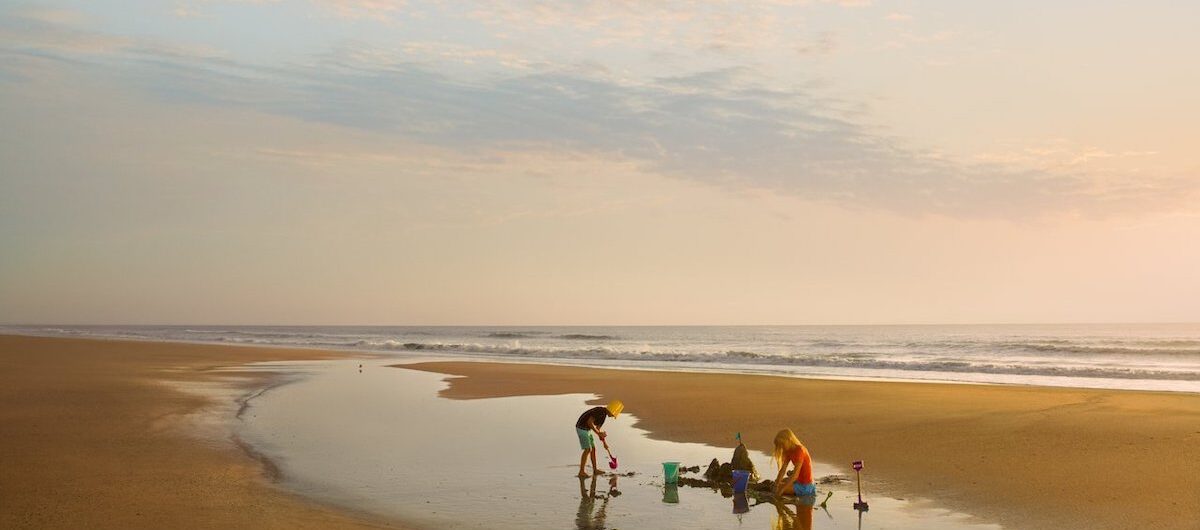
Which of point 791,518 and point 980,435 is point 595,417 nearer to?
point 791,518

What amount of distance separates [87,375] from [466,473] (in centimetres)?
2209

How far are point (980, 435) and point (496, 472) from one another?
8826 millimetres

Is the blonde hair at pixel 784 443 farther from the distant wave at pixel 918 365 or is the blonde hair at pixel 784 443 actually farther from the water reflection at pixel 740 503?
the distant wave at pixel 918 365

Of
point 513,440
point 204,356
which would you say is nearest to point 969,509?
point 513,440

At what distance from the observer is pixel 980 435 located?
48.9ft

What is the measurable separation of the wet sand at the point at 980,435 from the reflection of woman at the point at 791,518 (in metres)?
1.62

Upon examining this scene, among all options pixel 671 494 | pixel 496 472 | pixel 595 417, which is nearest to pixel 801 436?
pixel 595 417

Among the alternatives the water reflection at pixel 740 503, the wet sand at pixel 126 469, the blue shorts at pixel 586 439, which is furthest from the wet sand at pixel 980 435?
the wet sand at pixel 126 469

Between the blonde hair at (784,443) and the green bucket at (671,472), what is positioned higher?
the blonde hair at (784,443)

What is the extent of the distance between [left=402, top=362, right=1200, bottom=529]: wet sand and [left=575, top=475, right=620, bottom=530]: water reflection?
3546mm

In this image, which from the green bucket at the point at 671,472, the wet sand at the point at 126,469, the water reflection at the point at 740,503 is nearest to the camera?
the wet sand at the point at 126,469

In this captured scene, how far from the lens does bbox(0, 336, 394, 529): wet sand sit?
29.9 ft

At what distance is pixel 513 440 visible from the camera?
1517 centimetres

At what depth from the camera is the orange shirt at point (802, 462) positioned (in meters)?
10.3
